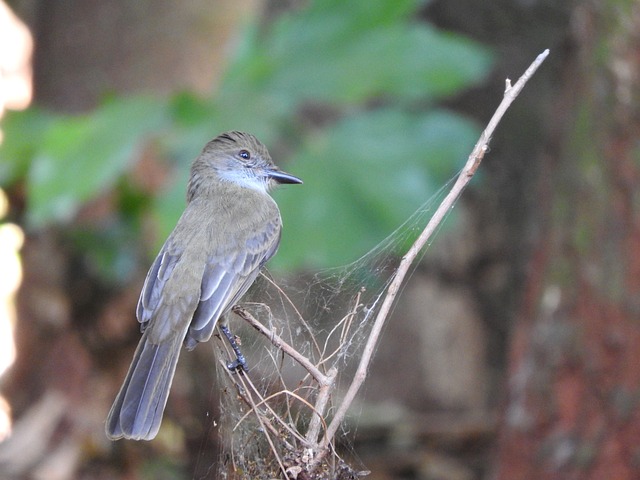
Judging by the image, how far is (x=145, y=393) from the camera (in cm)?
276

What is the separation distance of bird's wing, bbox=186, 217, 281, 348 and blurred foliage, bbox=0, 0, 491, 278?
1125 mm

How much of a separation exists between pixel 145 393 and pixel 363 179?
8.44 feet

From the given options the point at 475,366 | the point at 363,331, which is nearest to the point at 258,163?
the point at 363,331

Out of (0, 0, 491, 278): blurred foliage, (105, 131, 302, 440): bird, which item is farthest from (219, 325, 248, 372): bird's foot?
(0, 0, 491, 278): blurred foliage

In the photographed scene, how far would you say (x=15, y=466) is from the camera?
5738 millimetres

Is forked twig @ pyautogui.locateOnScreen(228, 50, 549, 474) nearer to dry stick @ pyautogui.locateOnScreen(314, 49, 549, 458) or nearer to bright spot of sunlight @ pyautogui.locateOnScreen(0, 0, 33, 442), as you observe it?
dry stick @ pyautogui.locateOnScreen(314, 49, 549, 458)

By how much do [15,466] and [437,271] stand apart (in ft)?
10.6

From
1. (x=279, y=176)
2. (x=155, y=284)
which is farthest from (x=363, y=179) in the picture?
(x=155, y=284)

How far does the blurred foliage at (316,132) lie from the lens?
4.86 metres

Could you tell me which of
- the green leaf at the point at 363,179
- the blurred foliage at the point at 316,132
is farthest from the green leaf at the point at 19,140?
the green leaf at the point at 363,179

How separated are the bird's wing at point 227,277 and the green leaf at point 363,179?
3.73ft

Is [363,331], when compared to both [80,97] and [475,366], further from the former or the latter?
[80,97]

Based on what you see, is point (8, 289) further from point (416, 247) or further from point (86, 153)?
point (416, 247)

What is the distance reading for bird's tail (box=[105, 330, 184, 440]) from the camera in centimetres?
263
